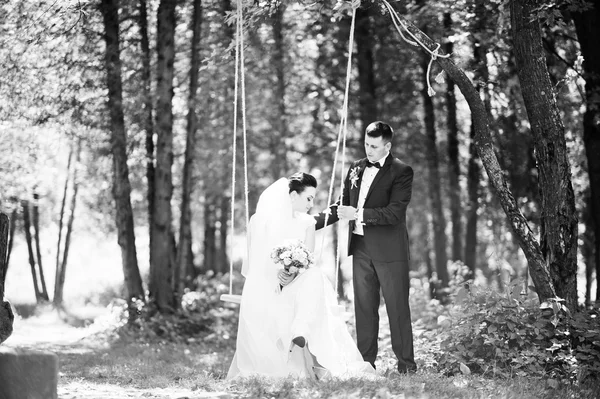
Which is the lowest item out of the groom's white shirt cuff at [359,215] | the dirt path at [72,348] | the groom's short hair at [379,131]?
the dirt path at [72,348]

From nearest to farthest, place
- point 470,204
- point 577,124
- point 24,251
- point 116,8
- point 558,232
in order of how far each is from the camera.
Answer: point 558,232, point 116,8, point 577,124, point 470,204, point 24,251

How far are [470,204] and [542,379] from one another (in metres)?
7.98

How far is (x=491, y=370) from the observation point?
24.8ft

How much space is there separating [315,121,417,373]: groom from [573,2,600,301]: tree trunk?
3.70 m

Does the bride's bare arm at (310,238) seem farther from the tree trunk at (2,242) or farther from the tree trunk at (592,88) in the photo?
the tree trunk at (592,88)

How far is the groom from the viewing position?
734 centimetres

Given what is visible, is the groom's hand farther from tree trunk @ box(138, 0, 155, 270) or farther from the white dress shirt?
tree trunk @ box(138, 0, 155, 270)

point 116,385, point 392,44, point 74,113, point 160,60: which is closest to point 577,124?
point 392,44

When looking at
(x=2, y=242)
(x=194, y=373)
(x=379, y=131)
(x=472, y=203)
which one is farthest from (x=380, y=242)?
(x=472, y=203)

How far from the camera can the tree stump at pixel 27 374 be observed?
5227 mm

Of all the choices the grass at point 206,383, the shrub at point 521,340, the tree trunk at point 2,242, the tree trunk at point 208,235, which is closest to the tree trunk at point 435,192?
the grass at point 206,383

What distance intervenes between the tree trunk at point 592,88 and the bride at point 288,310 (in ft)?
14.1

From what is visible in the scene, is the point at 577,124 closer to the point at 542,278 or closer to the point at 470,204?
→ the point at 470,204

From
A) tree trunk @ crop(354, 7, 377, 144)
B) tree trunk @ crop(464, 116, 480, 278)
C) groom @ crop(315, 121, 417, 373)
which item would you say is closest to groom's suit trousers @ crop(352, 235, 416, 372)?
groom @ crop(315, 121, 417, 373)
